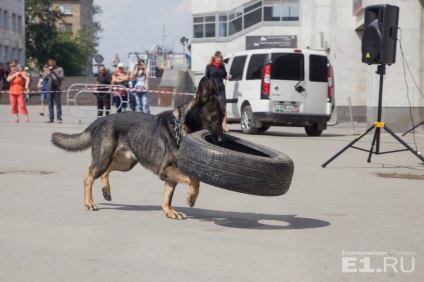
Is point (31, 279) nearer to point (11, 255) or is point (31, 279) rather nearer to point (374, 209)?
point (11, 255)

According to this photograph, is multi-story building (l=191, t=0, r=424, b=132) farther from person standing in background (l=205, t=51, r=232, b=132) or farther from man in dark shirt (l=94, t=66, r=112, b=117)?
man in dark shirt (l=94, t=66, r=112, b=117)

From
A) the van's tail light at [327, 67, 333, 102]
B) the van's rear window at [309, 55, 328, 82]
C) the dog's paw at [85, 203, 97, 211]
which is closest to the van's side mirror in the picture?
the van's rear window at [309, 55, 328, 82]

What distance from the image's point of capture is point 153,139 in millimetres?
8891

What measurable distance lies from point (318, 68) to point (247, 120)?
82.3 inches

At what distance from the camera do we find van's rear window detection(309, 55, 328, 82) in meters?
22.9

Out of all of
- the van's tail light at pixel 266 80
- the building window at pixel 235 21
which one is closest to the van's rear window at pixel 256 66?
the van's tail light at pixel 266 80

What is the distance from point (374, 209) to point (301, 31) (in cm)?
5237

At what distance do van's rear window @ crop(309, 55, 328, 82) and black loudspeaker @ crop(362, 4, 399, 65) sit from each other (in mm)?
8047

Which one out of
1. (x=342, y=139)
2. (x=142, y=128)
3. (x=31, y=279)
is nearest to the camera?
(x=31, y=279)

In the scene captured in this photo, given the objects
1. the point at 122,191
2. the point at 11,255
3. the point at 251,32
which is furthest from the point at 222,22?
the point at 11,255

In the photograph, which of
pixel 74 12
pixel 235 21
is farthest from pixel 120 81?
pixel 74 12

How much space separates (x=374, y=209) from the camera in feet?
31.7

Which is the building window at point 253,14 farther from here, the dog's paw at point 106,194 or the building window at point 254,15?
the dog's paw at point 106,194

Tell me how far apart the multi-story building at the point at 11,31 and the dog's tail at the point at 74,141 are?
8615 centimetres
